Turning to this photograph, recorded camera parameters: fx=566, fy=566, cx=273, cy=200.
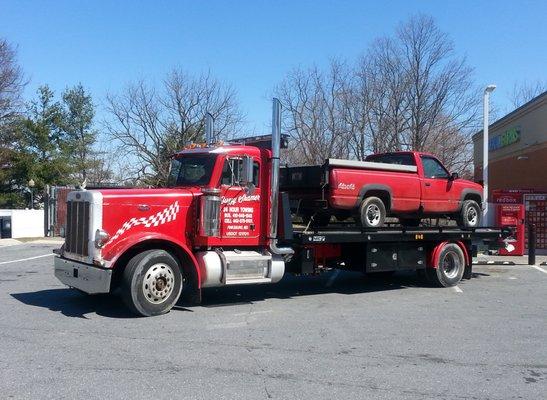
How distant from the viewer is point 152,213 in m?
8.84

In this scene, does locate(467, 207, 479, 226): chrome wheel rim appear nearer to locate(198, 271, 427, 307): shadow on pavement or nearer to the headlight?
locate(198, 271, 427, 307): shadow on pavement

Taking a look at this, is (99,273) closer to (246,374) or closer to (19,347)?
(19,347)

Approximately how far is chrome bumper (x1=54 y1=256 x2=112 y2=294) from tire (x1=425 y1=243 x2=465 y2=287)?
7202mm

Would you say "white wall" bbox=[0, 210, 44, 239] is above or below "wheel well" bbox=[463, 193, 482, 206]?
below

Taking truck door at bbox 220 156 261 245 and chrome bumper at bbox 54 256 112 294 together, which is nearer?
chrome bumper at bbox 54 256 112 294

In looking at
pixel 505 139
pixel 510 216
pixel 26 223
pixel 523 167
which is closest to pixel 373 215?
pixel 510 216

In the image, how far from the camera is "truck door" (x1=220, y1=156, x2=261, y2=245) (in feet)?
30.9

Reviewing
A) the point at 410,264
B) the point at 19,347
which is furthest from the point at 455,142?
the point at 19,347

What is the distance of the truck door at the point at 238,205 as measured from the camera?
9430 mm

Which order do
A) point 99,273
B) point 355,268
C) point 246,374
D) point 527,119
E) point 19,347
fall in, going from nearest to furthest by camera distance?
point 246,374
point 19,347
point 99,273
point 355,268
point 527,119

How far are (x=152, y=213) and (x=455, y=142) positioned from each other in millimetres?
27071

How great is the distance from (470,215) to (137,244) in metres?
8.10

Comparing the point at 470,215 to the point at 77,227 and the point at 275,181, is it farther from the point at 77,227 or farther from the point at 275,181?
the point at 77,227

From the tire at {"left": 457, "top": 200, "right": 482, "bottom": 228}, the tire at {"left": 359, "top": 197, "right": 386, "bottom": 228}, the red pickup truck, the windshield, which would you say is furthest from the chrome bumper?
the tire at {"left": 457, "top": 200, "right": 482, "bottom": 228}
